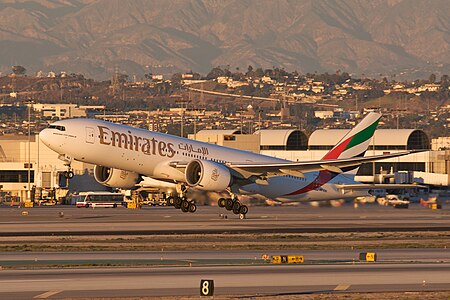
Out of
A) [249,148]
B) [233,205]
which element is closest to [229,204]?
[233,205]

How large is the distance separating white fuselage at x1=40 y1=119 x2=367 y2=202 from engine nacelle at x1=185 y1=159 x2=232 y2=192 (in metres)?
0.74

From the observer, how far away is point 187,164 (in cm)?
8006

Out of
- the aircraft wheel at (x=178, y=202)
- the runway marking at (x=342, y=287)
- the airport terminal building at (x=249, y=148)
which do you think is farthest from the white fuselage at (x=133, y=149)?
→ the airport terminal building at (x=249, y=148)

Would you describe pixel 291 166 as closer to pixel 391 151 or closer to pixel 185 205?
pixel 185 205

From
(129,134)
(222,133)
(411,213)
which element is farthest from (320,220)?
(222,133)

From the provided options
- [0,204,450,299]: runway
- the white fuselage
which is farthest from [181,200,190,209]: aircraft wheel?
the white fuselage

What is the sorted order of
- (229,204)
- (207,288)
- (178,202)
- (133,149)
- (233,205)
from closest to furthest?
(207,288), (133,149), (178,202), (229,204), (233,205)

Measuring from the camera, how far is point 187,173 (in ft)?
262

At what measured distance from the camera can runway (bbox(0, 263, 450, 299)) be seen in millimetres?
41062

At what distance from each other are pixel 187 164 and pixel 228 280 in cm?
3639

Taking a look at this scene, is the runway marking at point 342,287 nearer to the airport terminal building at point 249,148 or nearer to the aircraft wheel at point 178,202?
the aircraft wheel at point 178,202

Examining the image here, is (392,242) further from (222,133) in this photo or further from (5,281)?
(222,133)

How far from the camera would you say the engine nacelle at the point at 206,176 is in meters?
80.1

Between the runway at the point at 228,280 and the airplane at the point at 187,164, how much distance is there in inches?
1119
